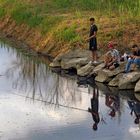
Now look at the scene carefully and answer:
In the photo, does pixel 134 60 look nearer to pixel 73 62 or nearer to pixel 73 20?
pixel 73 62

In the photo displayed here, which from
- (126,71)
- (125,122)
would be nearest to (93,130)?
(125,122)

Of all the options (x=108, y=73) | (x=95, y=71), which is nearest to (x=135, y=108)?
(x=108, y=73)

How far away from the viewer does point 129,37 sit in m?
23.5

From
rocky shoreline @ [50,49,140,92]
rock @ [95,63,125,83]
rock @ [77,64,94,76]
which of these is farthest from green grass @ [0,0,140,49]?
rock @ [95,63,125,83]

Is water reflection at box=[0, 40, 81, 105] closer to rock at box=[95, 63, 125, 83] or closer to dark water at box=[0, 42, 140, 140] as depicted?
dark water at box=[0, 42, 140, 140]

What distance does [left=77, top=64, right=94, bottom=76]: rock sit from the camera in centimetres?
2063

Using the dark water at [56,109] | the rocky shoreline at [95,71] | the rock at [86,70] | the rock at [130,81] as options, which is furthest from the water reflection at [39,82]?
the rock at [130,81]

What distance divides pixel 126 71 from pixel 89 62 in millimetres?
2850

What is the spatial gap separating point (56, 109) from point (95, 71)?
4299 millimetres

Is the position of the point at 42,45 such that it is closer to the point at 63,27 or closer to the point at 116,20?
the point at 63,27

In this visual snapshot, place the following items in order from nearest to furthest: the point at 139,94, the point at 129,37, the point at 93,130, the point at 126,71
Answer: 1. the point at 93,130
2. the point at 139,94
3. the point at 126,71
4. the point at 129,37

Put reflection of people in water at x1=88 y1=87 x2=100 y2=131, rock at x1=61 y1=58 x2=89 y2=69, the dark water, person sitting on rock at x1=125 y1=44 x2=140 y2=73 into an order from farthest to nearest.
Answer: rock at x1=61 y1=58 x2=89 y2=69 → person sitting on rock at x1=125 y1=44 x2=140 y2=73 → reflection of people in water at x1=88 y1=87 x2=100 y2=131 → the dark water

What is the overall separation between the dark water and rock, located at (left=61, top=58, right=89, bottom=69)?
2.26 feet

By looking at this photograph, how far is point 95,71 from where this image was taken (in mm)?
20188
